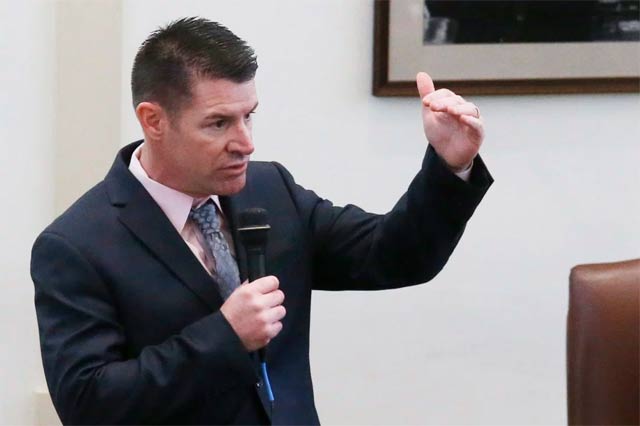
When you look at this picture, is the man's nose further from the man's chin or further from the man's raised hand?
the man's raised hand

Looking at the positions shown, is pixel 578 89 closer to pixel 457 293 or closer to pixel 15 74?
pixel 457 293

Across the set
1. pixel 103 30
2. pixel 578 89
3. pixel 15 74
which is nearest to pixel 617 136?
pixel 578 89

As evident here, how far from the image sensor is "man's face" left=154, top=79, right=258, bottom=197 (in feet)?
6.10

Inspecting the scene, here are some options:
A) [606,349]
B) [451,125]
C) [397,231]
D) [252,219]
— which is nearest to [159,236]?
[252,219]

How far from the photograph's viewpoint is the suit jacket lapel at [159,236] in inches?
73.5

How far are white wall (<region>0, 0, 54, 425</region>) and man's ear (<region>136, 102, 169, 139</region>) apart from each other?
1019 mm

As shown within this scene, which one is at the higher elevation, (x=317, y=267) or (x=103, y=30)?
(x=103, y=30)

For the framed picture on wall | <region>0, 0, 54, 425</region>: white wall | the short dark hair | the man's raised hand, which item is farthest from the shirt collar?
the framed picture on wall

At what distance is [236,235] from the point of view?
1.95m

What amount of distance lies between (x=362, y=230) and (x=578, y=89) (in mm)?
1169

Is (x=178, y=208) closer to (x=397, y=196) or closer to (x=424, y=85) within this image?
(x=424, y=85)

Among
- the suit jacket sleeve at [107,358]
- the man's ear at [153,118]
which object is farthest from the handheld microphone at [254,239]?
the man's ear at [153,118]

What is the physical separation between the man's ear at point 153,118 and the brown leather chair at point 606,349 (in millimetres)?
801

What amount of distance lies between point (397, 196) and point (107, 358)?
1414mm
